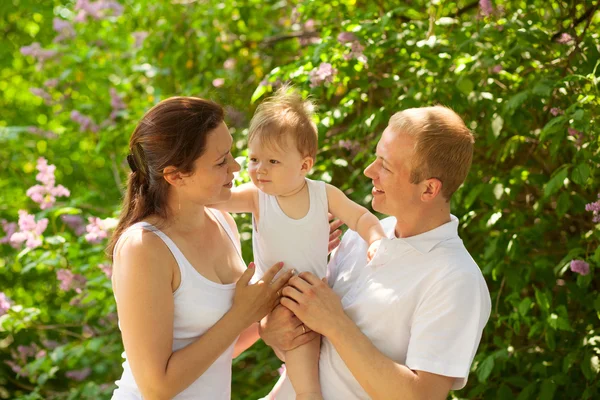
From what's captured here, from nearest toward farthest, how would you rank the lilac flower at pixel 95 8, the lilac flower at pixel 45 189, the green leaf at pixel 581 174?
the green leaf at pixel 581 174 < the lilac flower at pixel 45 189 < the lilac flower at pixel 95 8

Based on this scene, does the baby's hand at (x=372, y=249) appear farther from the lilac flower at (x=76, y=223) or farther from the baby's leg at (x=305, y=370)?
the lilac flower at (x=76, y=223)

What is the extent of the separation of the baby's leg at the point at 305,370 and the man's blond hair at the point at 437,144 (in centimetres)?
55

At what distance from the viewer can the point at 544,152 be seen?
3307mm

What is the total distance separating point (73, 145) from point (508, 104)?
3.23 metres

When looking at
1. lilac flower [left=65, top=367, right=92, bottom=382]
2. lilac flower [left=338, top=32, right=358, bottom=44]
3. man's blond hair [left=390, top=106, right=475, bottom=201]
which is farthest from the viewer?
lilac flower [left=65, top=367, right=92, bottom=382]

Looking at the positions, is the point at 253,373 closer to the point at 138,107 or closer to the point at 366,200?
the point at 366,200

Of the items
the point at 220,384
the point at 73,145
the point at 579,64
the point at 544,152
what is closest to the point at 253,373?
the point at 220,384

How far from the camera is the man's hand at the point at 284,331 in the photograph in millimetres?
2057

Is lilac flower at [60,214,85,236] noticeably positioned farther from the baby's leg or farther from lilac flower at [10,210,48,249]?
the baby's leg

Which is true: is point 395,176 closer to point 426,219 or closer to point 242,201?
point 426,219

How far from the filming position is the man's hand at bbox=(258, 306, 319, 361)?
206cm

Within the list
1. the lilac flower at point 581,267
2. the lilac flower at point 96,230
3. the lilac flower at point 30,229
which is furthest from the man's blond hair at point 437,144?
the lilac flower at point 30,229

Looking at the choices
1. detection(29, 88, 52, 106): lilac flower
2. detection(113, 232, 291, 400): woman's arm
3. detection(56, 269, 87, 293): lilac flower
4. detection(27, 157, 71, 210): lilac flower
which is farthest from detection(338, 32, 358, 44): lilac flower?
detection(29, 88, 52, 106): lilac flower

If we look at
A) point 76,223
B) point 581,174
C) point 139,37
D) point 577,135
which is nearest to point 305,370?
point 581,174
